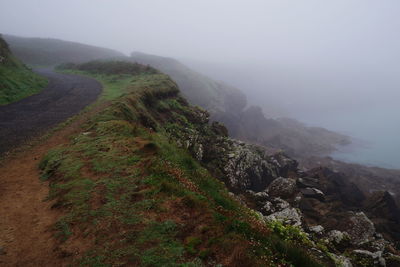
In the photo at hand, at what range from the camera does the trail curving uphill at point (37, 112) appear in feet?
52.8

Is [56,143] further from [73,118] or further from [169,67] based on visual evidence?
[169,67]

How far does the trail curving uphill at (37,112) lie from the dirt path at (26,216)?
2854 millimetres

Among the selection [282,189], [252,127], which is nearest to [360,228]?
[282,189]

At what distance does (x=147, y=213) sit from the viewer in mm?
8336

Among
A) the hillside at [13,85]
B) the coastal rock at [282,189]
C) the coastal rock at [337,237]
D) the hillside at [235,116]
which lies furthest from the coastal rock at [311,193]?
the hillside at [235,116]

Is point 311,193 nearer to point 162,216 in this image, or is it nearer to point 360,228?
point 360,228

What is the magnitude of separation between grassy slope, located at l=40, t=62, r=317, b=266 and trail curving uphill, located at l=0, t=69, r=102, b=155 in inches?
188

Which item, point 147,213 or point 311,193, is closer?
point 147,213

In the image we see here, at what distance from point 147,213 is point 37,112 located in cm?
1973

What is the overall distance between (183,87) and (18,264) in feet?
416

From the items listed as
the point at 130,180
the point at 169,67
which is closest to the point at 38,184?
the point at 130,180

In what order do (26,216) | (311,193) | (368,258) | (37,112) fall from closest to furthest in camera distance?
(26,216), (368,258), (37,112), (311,193)

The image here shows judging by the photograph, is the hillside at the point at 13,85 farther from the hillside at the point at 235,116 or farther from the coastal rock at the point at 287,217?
the hillside at the point at 235,116

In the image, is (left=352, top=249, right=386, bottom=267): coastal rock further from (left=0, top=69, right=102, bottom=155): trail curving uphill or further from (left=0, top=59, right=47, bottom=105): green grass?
(left=0, top=59, right=47, bottom=105): green grass
